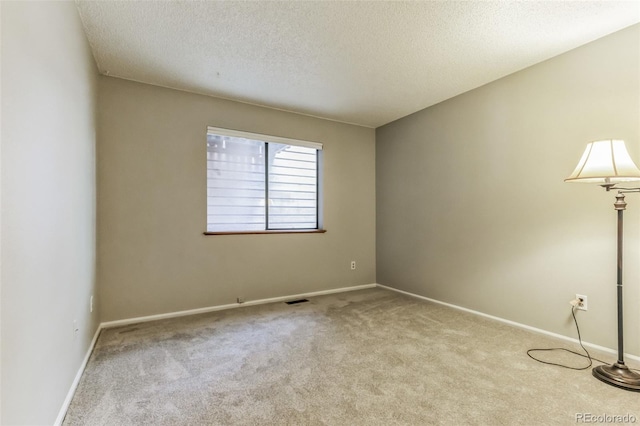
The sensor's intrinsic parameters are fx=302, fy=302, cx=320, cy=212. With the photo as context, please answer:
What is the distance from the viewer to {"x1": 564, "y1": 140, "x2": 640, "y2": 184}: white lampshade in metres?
1.74

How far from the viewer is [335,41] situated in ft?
7.42

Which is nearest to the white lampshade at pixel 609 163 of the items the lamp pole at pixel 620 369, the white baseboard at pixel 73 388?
the lamp pole at pixel 620 369

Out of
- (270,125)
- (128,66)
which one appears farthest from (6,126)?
(270,125)

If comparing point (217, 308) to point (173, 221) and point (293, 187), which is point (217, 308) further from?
point (293, 187)

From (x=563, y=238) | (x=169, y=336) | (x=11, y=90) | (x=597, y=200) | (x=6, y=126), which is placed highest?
(x=11, y=90)

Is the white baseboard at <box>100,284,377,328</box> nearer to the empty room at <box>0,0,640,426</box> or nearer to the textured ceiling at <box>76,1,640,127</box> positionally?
the empty room at <box>0,0,640,426</box>

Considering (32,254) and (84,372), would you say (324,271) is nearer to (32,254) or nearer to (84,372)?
(84,372)

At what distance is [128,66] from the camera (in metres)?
2.63

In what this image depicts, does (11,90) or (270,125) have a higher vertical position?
(270,125)

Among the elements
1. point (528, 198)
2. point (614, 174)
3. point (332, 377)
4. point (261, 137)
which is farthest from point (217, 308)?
point (614, 174)

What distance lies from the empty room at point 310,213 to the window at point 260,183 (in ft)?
0.08

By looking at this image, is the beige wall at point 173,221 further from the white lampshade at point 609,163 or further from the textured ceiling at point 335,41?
the white lampshade at point 609,163

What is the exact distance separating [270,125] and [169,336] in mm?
2433

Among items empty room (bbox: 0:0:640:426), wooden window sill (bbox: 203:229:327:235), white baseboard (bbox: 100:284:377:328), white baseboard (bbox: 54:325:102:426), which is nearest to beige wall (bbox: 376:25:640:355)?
empty room (bbox: 0:0:640:426)
